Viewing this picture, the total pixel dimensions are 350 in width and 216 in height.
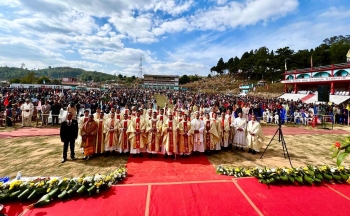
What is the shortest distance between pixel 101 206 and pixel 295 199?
462 centimetres

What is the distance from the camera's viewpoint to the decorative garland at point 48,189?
4062mm

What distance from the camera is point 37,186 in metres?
4.29

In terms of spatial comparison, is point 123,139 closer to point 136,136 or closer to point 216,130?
point 136,136

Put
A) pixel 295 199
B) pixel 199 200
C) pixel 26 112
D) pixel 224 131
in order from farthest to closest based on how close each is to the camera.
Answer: pixel 26 112 → pixel 224 131 → pixel 295 199 → pixel 199 200

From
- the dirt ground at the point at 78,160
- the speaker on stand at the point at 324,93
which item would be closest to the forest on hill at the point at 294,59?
the speaker on stand at the point at 324,93

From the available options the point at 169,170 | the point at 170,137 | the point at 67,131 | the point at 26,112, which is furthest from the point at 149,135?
the point at 26,112

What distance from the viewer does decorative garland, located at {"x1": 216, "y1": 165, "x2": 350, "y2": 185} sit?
5.14 m

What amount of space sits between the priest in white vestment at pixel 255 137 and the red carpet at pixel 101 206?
5.51m

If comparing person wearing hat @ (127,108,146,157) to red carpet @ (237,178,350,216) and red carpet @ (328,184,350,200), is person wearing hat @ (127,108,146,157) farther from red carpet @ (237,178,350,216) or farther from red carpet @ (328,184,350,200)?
red carpet @ (328,184,350,200)

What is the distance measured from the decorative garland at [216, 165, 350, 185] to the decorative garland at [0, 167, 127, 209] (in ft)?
12.7

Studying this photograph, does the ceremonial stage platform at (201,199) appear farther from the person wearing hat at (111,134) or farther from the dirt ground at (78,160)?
the person wearing hat at (111,134)

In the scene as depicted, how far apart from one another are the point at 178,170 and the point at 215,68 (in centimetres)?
11524

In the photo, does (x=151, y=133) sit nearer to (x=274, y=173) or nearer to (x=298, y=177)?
(x=274, y=173)

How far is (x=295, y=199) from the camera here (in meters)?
4.45
